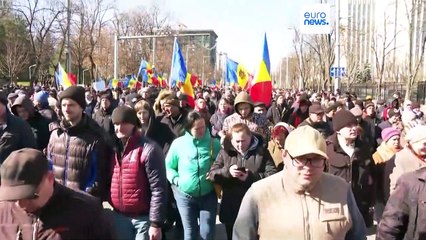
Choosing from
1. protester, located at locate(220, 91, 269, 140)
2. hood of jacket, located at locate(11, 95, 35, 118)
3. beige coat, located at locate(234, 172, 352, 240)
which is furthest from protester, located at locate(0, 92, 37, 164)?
beige coat, located at locate(234, 172, 352, 240)

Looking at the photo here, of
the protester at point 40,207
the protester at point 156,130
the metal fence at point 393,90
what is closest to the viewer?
the protester at point 40,207

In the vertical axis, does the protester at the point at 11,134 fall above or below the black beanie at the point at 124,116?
below

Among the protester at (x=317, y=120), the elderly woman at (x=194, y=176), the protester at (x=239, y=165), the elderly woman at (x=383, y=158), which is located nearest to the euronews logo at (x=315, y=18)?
the protester at (x=317, y=120)

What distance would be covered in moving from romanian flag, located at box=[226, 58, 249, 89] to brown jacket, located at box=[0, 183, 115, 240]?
1671 cm

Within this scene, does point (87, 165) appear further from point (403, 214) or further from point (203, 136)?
point (403, 214)

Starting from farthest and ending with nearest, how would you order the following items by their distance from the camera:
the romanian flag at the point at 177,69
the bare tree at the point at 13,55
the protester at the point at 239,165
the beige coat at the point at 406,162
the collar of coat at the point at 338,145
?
the bare tree at the point at 13,55 < the romanian flag at the point at 177,69 < the collar of coat at the point at 338,145 < the protester at the point at 239,165 < the beige coat at the point at 406,162

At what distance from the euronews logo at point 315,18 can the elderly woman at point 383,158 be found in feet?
52.1

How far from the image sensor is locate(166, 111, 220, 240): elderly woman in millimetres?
5430

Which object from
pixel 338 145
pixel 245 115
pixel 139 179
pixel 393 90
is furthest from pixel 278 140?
pixel 393 90

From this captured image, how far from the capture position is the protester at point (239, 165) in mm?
5082

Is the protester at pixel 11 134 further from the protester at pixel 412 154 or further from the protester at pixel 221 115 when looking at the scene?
the protester at pixel 221 115

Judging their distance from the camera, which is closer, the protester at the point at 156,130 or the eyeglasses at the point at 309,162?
the eyeglasses at the point at 309,162

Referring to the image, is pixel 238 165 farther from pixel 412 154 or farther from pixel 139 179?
pixel 412 154

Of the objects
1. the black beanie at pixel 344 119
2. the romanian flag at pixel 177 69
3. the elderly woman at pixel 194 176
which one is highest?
the romanian flag at pixel 177 69
